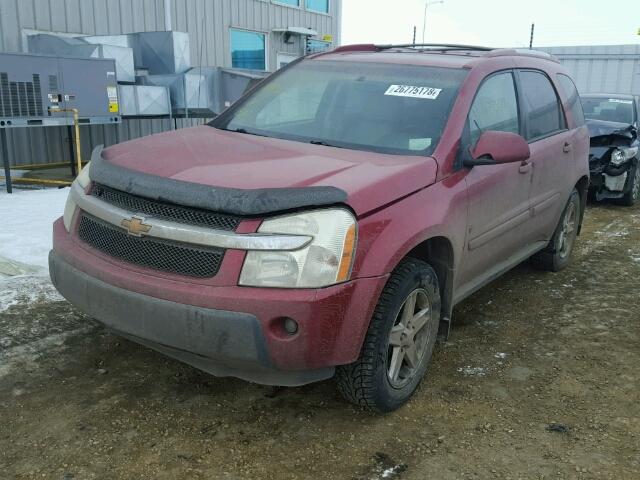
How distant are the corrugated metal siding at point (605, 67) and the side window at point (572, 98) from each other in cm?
2277

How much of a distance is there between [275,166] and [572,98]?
3.35m

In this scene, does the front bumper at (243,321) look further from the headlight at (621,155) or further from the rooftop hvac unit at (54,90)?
the headlight at (621,155)

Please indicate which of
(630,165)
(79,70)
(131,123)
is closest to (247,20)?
(131,123)

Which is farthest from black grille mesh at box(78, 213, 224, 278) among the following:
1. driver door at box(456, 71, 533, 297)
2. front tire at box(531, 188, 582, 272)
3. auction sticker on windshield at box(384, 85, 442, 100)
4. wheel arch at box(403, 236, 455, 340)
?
front tire at box(531, 188, 582, 272)

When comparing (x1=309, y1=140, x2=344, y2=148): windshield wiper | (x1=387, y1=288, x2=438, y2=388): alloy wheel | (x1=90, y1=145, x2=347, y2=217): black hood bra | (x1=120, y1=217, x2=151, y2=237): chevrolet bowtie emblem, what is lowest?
(x1=387, y1=288, x2=438, y2=388): alloy wheel

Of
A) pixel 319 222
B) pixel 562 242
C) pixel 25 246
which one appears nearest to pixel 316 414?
pixel 319 222

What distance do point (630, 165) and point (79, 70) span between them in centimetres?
772

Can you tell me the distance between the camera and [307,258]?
7.95 ft

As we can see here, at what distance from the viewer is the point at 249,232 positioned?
8.00 feet

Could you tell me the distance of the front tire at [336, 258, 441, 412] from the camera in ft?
8.95

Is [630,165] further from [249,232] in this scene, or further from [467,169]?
[249,232]

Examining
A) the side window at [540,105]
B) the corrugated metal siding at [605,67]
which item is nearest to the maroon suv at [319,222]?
the side window at [540,105]

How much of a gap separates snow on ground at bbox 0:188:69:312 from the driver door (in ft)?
9.37

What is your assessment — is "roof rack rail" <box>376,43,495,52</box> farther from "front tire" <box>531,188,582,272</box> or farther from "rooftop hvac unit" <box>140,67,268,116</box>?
"rooftop hvac unit" <box>140,67,268,116</box>
